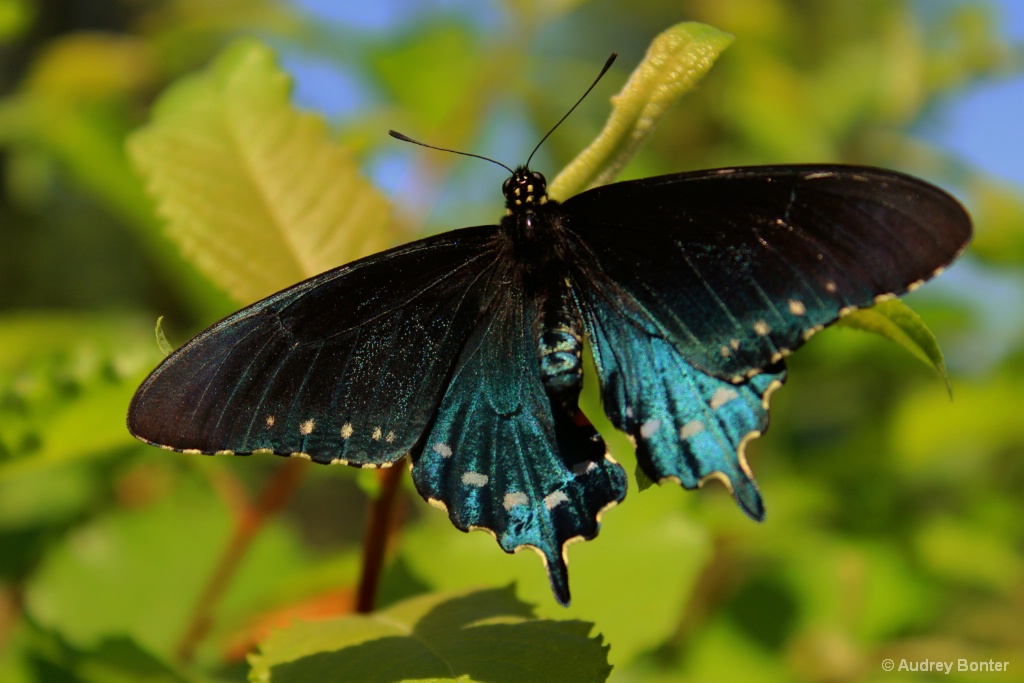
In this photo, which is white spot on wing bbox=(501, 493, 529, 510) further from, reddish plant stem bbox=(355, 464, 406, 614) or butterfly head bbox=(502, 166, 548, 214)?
butterfly head bbox=(502, 166, 548, 214)

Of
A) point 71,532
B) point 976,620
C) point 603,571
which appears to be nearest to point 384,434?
point 603,571

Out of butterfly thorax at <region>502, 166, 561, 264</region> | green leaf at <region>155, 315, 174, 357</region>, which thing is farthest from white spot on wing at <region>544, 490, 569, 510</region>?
green leaf at <region>155, 315, 174, 357</region>

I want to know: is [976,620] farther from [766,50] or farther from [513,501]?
[513,501]

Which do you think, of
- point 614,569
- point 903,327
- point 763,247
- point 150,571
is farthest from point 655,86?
point 150,571

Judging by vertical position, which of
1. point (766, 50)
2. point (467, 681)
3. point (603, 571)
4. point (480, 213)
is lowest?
point (467, 681)

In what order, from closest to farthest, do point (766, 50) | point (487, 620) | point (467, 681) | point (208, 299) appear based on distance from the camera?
point (467, 681), point (487, 620), point (208, 299), point (766, 50)

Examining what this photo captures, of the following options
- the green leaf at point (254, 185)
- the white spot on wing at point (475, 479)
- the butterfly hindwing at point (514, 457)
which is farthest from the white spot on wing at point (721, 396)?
the green leaf at point (254, 185)

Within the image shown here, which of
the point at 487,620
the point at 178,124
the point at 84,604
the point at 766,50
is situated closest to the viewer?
the point at 487,620
